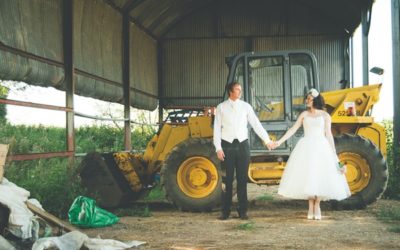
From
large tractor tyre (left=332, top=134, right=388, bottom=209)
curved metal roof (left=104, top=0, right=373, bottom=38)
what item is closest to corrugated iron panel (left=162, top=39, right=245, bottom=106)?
curved metal roof (left=104, top=0, right=373, bottom=38)

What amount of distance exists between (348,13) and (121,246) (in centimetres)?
1425

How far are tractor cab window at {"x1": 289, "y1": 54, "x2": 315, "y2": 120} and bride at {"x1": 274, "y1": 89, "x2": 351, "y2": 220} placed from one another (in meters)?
0.96

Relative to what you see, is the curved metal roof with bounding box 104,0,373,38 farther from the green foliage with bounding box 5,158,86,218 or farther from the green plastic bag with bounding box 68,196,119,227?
the green plastic bag with bounding box 68,196,119,227

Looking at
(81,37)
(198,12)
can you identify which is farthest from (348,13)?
(81,37)

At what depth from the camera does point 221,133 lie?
27.2 feet

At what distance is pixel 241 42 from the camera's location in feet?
66.1

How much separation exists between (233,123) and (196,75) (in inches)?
472

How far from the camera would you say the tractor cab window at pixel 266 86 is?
9.23 m

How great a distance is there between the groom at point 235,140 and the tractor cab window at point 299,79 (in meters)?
1.21

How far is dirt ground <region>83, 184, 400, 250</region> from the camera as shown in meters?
6.23

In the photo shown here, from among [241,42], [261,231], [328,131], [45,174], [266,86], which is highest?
[241,42]

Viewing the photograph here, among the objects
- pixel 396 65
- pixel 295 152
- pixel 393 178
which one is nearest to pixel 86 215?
pixel 295 152

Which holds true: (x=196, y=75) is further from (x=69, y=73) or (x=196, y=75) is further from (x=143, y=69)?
(x=69, y=73)

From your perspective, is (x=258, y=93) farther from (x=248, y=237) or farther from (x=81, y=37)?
(x=81, y=37)
